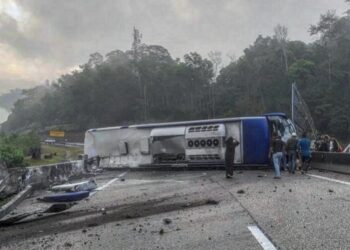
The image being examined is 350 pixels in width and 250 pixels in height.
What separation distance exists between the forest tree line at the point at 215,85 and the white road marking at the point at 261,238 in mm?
76632

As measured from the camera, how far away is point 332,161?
19781 mm

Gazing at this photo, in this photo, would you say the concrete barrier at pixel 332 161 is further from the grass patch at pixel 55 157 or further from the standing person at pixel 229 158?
the grass patch at pixel 55 157

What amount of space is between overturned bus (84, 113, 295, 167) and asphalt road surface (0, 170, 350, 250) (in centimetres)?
1069

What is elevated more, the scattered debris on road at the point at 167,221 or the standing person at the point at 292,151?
the standing person at the point at 292,151

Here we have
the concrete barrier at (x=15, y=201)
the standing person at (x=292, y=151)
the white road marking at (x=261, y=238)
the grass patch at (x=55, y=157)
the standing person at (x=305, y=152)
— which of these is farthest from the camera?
the grass patch at (x=55, y=157)

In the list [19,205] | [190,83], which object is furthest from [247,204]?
[190,83]

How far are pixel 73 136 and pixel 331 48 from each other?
2031 inches

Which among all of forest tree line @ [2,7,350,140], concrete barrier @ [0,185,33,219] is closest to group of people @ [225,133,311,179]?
Result: concrete barrier @ [0,185,33,219]

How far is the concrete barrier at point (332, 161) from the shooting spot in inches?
713

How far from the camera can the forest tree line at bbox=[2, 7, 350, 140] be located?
8862 cm

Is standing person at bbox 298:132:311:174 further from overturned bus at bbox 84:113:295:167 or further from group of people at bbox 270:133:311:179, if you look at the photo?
overturned bus at bbox 84:113:295:167

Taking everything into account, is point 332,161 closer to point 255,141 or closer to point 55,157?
point 255,141

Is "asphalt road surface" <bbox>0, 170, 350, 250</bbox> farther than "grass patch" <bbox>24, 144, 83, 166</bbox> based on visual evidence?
No

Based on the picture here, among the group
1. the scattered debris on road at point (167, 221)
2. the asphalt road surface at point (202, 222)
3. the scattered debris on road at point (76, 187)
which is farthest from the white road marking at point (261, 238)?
the scattered debris on road at point (76, 187)
